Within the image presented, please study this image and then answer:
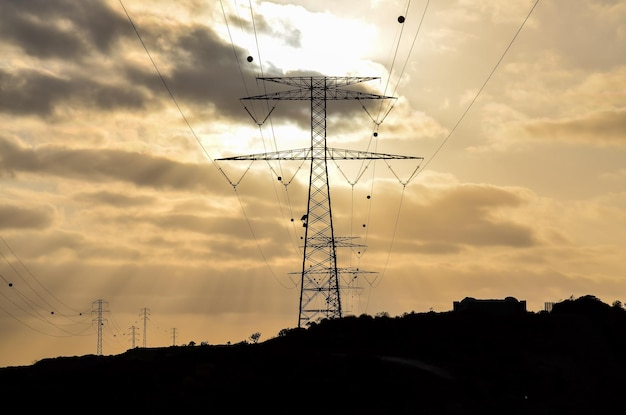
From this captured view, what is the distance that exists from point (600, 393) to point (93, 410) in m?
40.1

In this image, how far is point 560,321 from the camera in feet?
288

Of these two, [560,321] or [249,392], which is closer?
[249,392]

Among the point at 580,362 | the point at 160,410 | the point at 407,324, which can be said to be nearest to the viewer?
the point at 160,410

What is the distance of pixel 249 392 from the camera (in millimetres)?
62469

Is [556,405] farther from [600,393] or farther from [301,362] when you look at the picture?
[301,362]

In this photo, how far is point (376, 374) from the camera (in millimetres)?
64938

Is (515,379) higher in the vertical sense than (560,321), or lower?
lower

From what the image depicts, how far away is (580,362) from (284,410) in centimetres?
3061

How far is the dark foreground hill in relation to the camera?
6116 centimetres

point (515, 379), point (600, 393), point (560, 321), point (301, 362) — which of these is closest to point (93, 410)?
point (301, 362)

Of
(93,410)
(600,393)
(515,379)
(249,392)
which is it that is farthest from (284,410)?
(600,393)

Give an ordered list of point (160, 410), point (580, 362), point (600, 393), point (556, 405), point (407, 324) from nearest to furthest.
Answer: point (160, 410), point (556, 405), point (600, 393), point (580, 362), point (407, 324)

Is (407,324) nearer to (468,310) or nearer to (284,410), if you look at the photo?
(468,310)

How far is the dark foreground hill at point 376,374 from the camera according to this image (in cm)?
6116
